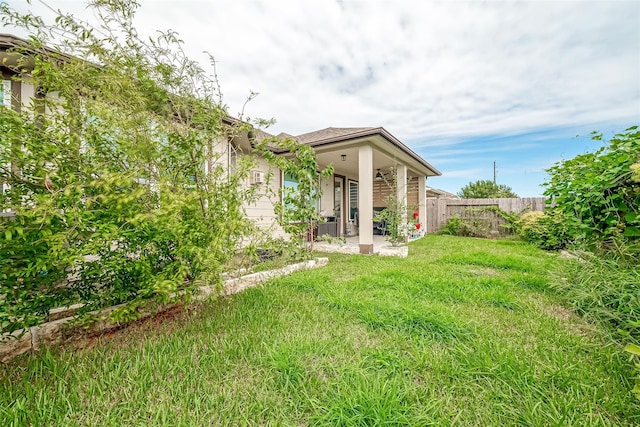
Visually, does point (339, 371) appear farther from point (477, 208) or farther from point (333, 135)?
point (477, 208)

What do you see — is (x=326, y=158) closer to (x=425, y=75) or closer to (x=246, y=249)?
(x=425, y=75)

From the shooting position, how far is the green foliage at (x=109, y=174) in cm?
186

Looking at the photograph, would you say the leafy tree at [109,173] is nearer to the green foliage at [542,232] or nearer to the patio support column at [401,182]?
the patio support column at [401,182]

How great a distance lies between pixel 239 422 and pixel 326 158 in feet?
26.3

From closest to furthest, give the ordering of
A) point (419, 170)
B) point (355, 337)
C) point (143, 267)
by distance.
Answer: point (143, 267) → point (355, 337) → point (419, 170)

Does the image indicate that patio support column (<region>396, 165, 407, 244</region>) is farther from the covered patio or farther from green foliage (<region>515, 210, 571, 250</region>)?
green foliage (<region>515, 210, 571, 250</region>)

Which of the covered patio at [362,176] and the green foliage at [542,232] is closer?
the covered patio at [362,176]

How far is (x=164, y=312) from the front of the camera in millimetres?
3023

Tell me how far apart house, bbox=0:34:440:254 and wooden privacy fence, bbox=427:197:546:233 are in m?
1.17

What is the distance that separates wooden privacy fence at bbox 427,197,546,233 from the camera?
36.8 feet

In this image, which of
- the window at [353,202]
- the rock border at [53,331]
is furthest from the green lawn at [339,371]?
Answer: the window at [353,202]

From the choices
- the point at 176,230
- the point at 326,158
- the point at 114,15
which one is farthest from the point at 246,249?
the point at 326,158

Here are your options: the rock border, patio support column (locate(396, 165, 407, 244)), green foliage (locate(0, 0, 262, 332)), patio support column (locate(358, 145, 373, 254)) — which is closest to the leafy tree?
green foliage (locate(0, 0, 262, 332))

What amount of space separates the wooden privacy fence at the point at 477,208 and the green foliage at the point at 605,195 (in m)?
8.95
